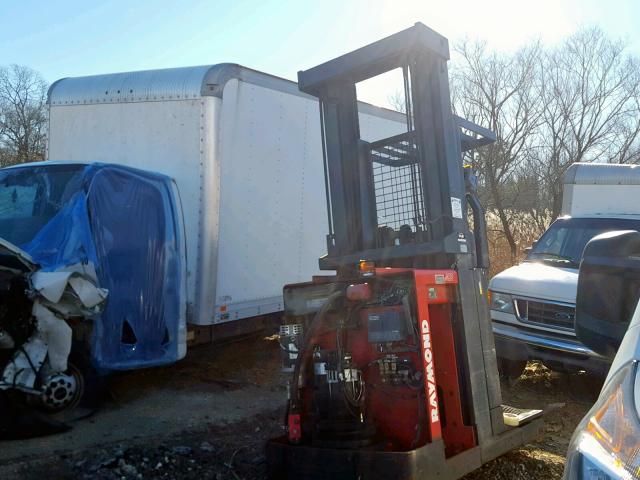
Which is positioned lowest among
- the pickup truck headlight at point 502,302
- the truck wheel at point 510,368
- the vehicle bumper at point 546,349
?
the truck wheel at point 510,368

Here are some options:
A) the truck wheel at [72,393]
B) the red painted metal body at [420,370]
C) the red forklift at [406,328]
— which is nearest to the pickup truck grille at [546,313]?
the red forklift at [406,328]

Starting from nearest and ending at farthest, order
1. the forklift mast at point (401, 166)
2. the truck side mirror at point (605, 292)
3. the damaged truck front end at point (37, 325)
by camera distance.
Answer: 1. the truck side mirror at point (605, 292)
2. the forklift mast at point (401, 166)
3. the damaged truck front end at point (37, 325)

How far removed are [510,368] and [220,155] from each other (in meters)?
3.94

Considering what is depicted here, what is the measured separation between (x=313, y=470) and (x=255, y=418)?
213cm

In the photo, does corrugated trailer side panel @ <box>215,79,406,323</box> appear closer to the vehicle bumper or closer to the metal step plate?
the vehicle bumper

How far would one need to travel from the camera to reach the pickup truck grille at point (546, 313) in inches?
259

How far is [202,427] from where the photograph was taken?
5457 mm

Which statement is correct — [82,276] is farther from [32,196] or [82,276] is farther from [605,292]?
[605,292]

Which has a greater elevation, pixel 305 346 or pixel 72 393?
pixel 305 346

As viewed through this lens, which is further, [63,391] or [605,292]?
[63,391]

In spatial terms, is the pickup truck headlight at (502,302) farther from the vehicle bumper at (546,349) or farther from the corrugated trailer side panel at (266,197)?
the corrugated trailer side panel at (266,197)

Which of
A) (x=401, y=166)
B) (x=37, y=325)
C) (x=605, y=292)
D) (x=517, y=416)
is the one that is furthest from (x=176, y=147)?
(x=605, y=292)

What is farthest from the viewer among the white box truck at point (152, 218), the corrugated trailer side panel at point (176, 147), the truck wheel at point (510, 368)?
the truck wheel at point (510, 368)

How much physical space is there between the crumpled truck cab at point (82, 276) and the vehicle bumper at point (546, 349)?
335 cm
